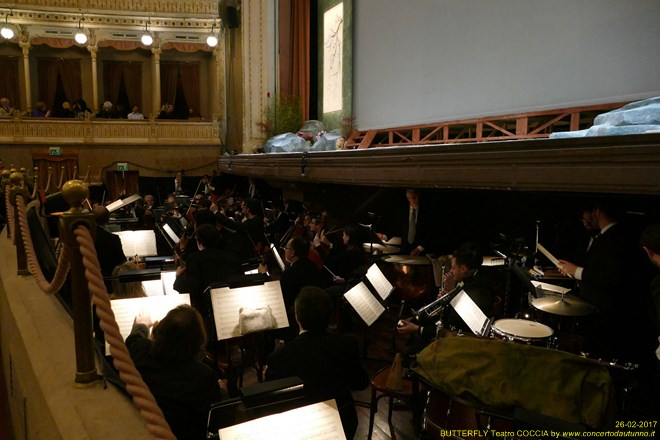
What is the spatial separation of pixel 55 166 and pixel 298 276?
15.2 metres

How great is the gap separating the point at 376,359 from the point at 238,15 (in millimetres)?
15377

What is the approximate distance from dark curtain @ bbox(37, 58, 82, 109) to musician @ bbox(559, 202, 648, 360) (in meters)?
21.4

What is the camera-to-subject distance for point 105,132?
1750 cm

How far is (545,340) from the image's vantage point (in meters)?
3.45

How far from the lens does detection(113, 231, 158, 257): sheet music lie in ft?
21.4

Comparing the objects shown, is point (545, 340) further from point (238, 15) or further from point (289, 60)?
point (238, 15)

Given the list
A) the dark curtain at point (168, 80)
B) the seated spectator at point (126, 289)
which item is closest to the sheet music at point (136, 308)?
the seated spectator at point (126, 289)

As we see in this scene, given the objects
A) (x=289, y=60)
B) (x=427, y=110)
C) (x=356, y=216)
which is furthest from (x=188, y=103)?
(x=427, y=110)

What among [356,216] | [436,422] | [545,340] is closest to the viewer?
[436,422]

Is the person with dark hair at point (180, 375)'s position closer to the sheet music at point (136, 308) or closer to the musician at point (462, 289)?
the sheet music at point (136, 308)

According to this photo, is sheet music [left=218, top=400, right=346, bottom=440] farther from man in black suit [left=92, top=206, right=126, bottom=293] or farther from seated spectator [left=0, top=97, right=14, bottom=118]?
seated spectator [left=0, top=97, right=14, bottom=118]

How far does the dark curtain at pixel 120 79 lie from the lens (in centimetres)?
2114

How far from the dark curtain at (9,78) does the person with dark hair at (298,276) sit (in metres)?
20.2

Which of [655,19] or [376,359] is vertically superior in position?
[655,19]
